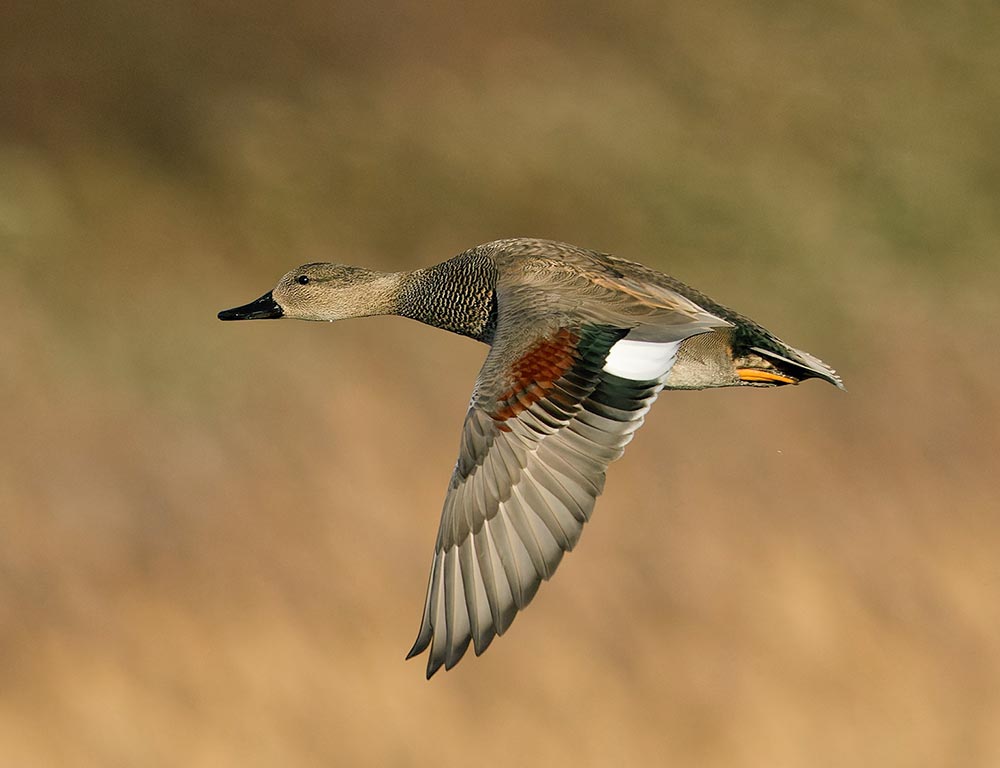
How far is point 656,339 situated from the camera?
3121 mm

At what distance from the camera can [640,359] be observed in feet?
10.1

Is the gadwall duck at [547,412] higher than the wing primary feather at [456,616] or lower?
higher

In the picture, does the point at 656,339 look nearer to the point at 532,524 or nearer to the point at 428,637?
the point at 532,524

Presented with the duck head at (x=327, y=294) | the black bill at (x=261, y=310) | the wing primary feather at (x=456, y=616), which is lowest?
the wing primary feather at (x=456, y=616)

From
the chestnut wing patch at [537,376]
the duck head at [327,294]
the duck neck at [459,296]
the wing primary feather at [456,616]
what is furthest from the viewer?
the duck head at [327,294]

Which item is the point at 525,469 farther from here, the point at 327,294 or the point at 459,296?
the point at 327,294

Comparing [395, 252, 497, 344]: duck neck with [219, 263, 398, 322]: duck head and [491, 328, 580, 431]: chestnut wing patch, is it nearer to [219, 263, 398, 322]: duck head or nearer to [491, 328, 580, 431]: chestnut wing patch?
[219, 263, 398, 322]: duck head

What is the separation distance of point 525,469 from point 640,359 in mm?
361

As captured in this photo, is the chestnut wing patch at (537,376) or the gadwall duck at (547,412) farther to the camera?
the chestnut wing patch at (537,376)

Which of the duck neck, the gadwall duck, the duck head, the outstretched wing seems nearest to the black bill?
the duck head

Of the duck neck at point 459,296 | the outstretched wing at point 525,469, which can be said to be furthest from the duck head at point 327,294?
the outstretched wing at point 525,469

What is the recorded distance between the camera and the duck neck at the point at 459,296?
12.0ft

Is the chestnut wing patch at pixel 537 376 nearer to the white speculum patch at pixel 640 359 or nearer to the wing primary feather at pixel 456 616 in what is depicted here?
the white speculum patch at pixel 640 359

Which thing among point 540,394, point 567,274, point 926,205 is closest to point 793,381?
point 567,274
